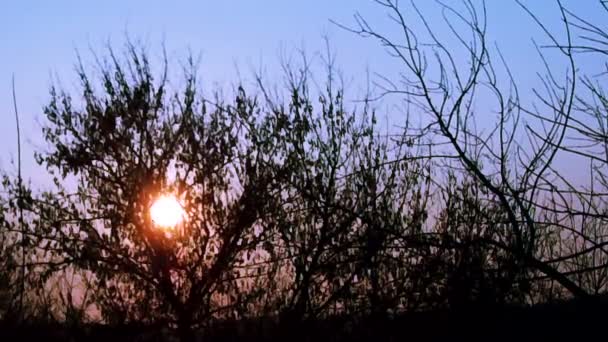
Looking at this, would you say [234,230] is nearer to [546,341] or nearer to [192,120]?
[192,120]

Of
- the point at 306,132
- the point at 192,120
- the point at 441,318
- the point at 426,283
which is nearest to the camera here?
the point at 426,283

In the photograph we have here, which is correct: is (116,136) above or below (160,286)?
above

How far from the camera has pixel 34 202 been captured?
14.0 meters

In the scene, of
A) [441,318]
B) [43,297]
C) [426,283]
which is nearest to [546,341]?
[441,318]

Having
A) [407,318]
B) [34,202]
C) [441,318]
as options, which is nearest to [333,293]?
[407,318]

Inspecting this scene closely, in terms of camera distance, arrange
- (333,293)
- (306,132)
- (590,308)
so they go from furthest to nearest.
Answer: (306,132) → (333,293) → (590,308)

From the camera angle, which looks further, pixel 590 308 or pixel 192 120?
pixel 192 120

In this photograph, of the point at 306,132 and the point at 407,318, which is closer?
the point at 407,318

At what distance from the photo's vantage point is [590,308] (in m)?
4.11

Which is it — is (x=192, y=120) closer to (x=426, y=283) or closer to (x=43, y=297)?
(x=43, y=297)

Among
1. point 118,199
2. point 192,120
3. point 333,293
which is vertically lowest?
point 333,293

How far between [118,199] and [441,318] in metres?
9.30

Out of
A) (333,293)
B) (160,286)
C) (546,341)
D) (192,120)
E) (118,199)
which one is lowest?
(546,341)

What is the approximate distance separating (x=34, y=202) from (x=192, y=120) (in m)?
Result: 2.97
